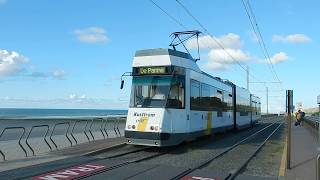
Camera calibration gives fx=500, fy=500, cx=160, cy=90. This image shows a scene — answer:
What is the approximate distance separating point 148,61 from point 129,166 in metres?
6.07

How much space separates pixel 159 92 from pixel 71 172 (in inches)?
271

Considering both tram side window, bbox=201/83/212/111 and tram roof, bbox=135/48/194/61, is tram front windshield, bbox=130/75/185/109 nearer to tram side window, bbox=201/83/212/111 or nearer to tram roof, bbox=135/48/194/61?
tram roof, bbox=135/48/194/61

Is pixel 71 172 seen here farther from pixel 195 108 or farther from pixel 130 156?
pixel 195 108

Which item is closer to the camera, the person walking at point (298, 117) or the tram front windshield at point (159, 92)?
the tram front windshield at point (159, 92)

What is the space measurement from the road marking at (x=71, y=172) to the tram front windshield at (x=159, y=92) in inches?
201

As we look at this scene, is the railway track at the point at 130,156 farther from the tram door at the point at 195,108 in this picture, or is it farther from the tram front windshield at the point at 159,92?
the tram front windshield at the point at 159,92

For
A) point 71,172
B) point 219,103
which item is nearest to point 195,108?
point 219,103

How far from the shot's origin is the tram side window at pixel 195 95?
2020 centimetres

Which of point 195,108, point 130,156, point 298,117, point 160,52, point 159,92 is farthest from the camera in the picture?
point 298,117

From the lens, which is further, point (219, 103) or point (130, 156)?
point (219, 103)

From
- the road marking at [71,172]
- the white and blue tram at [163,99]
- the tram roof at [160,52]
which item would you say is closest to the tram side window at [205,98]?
the white and blue tram at [163,99]

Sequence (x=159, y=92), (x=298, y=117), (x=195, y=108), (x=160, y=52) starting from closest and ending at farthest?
(x=159, y=92) → (x=160, y=52) → (x=195, y=108) → (x=298, y=117)

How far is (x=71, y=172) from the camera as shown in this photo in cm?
1289

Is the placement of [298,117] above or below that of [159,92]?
below
